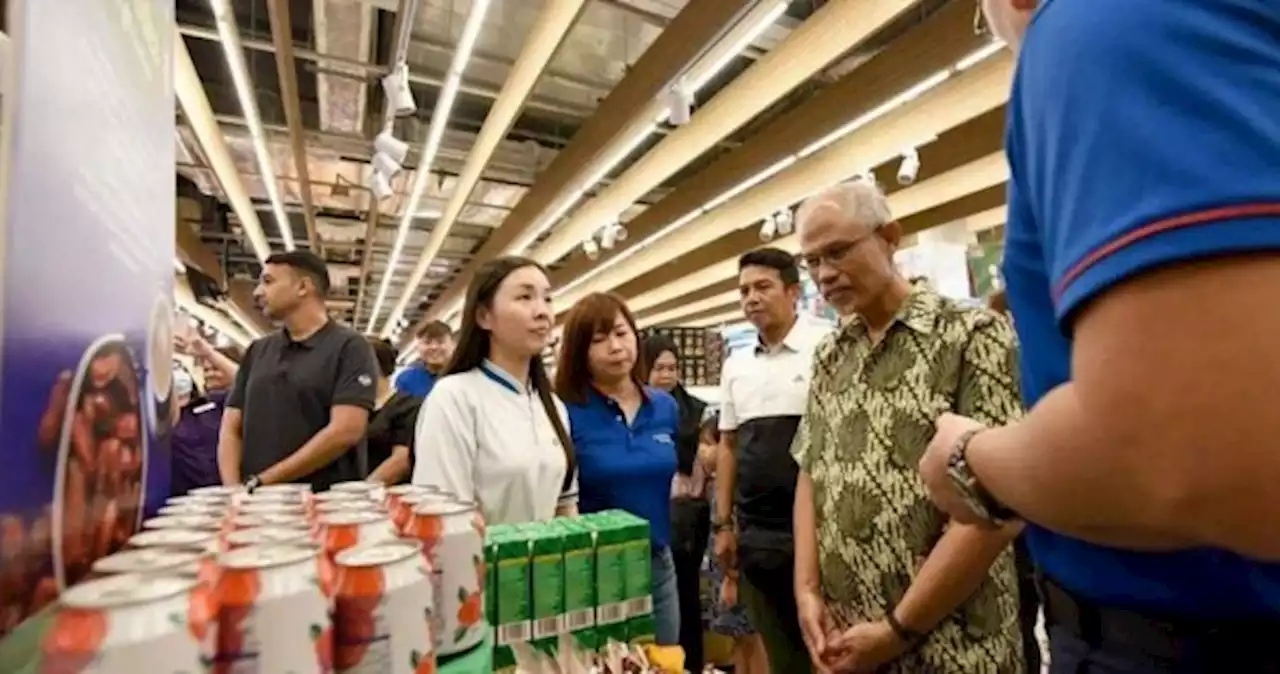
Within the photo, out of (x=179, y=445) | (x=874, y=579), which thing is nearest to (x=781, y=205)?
(x=179, y=445)

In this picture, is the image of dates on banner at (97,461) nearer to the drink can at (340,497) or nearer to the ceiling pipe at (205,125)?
the drink can at (340,497)

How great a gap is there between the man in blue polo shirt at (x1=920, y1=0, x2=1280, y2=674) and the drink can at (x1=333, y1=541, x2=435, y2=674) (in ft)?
1.99

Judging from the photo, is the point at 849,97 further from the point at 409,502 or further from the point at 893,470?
the point at 409,502

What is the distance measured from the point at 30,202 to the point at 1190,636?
46.7 inches

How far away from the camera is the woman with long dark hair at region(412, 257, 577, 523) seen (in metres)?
1.94

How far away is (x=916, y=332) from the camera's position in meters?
1.73

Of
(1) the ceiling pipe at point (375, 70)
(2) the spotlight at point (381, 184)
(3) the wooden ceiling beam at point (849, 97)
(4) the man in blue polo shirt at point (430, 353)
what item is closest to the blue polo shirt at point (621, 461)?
(4) the man in blue polo shirt at point (430, 353)

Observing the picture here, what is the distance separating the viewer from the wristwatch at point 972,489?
79 centimetres

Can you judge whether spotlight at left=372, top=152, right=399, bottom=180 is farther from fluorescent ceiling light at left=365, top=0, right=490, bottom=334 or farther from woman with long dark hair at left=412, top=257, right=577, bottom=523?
woman with long dark hair at left=412, top=257, right=577, bottom=523

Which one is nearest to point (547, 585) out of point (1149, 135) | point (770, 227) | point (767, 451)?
point (1149, 135)

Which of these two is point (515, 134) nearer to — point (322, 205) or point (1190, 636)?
point (322, 205)

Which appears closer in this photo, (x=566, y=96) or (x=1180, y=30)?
(x=1180, y=30)

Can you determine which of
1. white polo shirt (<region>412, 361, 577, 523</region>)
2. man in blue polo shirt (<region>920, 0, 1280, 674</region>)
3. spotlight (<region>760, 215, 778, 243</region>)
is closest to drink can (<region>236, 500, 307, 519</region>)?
white polo shirt (<region>412, 361, 577, 523</region>)

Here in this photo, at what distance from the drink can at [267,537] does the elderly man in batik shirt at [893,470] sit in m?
1.22
